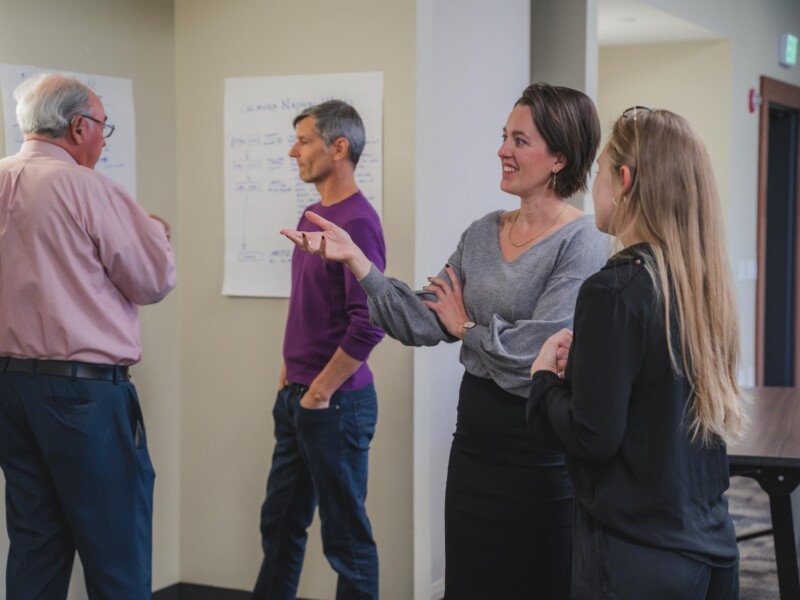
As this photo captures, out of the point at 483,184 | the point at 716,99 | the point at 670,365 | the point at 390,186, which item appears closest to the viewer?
the point at 670,365

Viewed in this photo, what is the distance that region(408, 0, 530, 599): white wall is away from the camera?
9.55 feet

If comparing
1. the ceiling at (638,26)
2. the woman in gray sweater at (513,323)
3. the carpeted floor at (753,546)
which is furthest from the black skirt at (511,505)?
the ceiling at (638,26)

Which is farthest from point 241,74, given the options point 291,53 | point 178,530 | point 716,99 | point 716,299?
point 716,99

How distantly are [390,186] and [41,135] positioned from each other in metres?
0.99

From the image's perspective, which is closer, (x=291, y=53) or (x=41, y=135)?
(x=41, y=135)

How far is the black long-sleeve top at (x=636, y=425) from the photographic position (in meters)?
1.47

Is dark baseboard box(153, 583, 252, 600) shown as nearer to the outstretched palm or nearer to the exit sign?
the outstretched palm

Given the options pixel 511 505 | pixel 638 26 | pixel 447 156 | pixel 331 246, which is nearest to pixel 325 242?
pixel 331 246

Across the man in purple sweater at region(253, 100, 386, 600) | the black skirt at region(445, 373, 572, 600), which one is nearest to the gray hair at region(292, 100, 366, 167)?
the man in purple sweater at region(253, 100, 386, 600)

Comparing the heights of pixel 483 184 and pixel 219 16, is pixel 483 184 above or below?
below

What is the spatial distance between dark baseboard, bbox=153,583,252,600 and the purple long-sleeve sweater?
88 centimetres

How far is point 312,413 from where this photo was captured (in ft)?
8.71

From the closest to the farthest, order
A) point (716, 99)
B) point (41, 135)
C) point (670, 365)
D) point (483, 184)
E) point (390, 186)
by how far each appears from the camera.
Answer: point (670, 365)
point (41, 135)
point (390, 186)
point (483, 184)
point (716, 99)

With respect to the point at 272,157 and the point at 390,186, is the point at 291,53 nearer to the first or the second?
the point at 272,157
